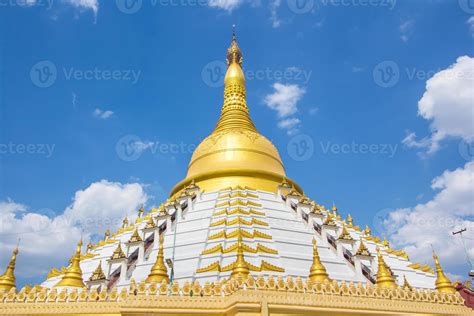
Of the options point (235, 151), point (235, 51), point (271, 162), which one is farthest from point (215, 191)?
point (235, 51)

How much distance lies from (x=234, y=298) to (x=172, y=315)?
1.33 m

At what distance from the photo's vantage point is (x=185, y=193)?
20.3m

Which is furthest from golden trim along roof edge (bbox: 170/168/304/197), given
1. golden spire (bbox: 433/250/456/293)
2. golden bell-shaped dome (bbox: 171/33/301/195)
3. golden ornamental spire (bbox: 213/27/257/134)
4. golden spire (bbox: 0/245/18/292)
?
golden spire (bbox: 0/245/18/292)

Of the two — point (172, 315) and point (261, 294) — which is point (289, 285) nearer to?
point (261, 294)

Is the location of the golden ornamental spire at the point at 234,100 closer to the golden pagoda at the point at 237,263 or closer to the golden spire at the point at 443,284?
the golden pagoda at the point at 237,263

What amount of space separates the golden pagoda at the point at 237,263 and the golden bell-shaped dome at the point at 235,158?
0.27ft

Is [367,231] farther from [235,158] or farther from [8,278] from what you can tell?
[8,278]

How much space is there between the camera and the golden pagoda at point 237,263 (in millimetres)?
7719

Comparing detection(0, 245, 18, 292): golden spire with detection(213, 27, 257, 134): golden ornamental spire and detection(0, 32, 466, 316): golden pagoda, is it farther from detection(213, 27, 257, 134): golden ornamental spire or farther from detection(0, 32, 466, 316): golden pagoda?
detection(213, 27, 257, 134): golden ornamental spire

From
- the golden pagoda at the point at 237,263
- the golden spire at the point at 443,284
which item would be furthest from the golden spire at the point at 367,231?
the golden spire at the point at 443,284

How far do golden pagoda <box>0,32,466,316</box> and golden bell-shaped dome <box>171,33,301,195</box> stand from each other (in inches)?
3.2

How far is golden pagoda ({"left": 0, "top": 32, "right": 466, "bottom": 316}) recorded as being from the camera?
772cm

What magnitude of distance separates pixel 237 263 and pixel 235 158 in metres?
14.9

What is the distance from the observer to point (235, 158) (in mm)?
23250
